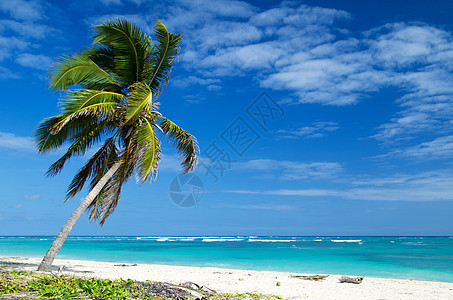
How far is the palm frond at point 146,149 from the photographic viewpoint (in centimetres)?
940

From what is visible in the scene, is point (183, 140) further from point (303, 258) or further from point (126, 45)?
point (303, 258)

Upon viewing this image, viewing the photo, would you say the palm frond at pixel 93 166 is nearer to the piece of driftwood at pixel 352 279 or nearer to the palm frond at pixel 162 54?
the palm frond at pixel 162 54

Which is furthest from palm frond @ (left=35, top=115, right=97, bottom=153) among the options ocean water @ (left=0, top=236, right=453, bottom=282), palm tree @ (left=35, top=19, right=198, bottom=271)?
ocean water @ (left=0, top=236, right=453, bottom=282)

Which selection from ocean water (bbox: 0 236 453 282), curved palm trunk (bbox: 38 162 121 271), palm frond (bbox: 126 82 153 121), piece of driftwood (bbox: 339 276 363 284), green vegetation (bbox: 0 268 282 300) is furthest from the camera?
ocean water (bbox: 0 236 453 282)

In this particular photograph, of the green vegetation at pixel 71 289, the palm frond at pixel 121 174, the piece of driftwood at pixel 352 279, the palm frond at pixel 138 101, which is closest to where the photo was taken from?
the green vegetation at pixel 71 289

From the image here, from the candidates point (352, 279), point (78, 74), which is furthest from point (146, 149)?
point (352, 279)

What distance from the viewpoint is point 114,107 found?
10.1 metres

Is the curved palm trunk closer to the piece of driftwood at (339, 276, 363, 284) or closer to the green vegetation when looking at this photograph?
the green vegetation

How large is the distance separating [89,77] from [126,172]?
305cm

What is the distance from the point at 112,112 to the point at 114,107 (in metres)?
0.61

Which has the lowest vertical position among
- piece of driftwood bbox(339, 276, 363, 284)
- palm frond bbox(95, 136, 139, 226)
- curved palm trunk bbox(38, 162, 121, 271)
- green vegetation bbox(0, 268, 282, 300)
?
piece of driftwood bbox(339, 276, 363, 284)

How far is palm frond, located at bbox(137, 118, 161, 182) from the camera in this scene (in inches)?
370

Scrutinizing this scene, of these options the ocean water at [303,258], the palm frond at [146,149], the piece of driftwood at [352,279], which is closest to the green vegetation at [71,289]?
the palm frond at [146,149]

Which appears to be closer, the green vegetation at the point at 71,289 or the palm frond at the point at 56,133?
the green vegetation at the point at 71,289
